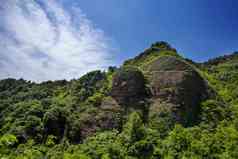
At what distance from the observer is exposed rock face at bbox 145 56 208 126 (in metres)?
35.7

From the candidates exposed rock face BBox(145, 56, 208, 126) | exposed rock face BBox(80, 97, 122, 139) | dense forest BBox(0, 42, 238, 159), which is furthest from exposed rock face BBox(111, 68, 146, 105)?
exposed rock face BBox(145, 56, 208, 126)

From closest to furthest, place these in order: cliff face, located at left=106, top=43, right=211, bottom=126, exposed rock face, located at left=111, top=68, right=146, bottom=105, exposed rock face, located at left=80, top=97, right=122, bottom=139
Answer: exposed rock face, located at left=80, top=97, right=122, bottom=139
cliff face, located at left=106, top=43, right=211, bottom=126
exposed rock face, located at left=111, top=68, right=146, bottom=105

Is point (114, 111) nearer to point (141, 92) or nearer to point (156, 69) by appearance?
point (141, 92)

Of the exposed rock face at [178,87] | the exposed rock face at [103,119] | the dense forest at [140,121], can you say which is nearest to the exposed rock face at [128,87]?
the dense forest at [140,121]

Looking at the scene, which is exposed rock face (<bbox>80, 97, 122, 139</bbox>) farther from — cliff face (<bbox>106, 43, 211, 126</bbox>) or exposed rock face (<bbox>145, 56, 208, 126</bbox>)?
exposed rock face (<bbox>145, 56, 208, 126</bbox>)

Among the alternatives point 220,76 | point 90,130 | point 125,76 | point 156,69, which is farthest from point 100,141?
point 220,76

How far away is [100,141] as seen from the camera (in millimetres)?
30969

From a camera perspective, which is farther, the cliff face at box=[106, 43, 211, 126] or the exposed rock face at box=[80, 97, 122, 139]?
the cliff face at box=[106, 43, 211, 126]

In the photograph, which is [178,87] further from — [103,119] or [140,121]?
[103,119]

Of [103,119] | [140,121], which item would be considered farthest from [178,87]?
[103,119]

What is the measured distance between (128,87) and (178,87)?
742 cm

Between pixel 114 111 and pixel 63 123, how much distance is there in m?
8.81

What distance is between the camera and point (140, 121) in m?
30.6

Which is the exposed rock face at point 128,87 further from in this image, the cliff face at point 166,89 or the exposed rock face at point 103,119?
the exposed rock face at point 103,119
